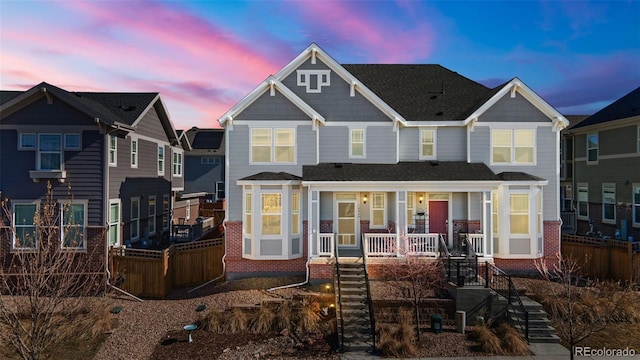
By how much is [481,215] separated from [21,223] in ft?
69.1

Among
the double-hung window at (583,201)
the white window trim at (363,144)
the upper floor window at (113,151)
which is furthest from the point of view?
the double-hung window at (583,201)

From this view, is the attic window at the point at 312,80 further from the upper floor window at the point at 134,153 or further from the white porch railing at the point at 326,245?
the upper floor window at the point at 134,153

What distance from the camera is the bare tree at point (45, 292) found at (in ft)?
26.2

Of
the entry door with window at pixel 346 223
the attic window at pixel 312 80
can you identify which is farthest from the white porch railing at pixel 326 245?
the attic window at pixel 312 80

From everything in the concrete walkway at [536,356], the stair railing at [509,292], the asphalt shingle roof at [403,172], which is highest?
the asphalt shingle roof at [403,172]

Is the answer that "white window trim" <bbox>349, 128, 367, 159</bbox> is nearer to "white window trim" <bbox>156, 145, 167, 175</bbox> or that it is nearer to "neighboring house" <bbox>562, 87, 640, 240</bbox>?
"white window trim" <bbox>156, 145, 167, 175</bbox>

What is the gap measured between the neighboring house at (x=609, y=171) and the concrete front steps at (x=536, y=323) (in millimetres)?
12351

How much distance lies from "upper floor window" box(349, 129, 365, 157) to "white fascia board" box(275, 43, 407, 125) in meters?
1.56

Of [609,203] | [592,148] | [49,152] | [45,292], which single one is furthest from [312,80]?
[609,203]

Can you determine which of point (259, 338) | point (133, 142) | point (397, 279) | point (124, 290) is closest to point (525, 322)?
point (397, 279)

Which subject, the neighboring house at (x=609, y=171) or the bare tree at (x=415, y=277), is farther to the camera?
the neighboring house at (x=609, y=171)

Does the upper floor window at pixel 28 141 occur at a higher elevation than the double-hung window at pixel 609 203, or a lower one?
higher

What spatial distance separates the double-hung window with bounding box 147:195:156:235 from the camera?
21516mm

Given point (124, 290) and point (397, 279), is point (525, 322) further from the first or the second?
point (124, 290)
